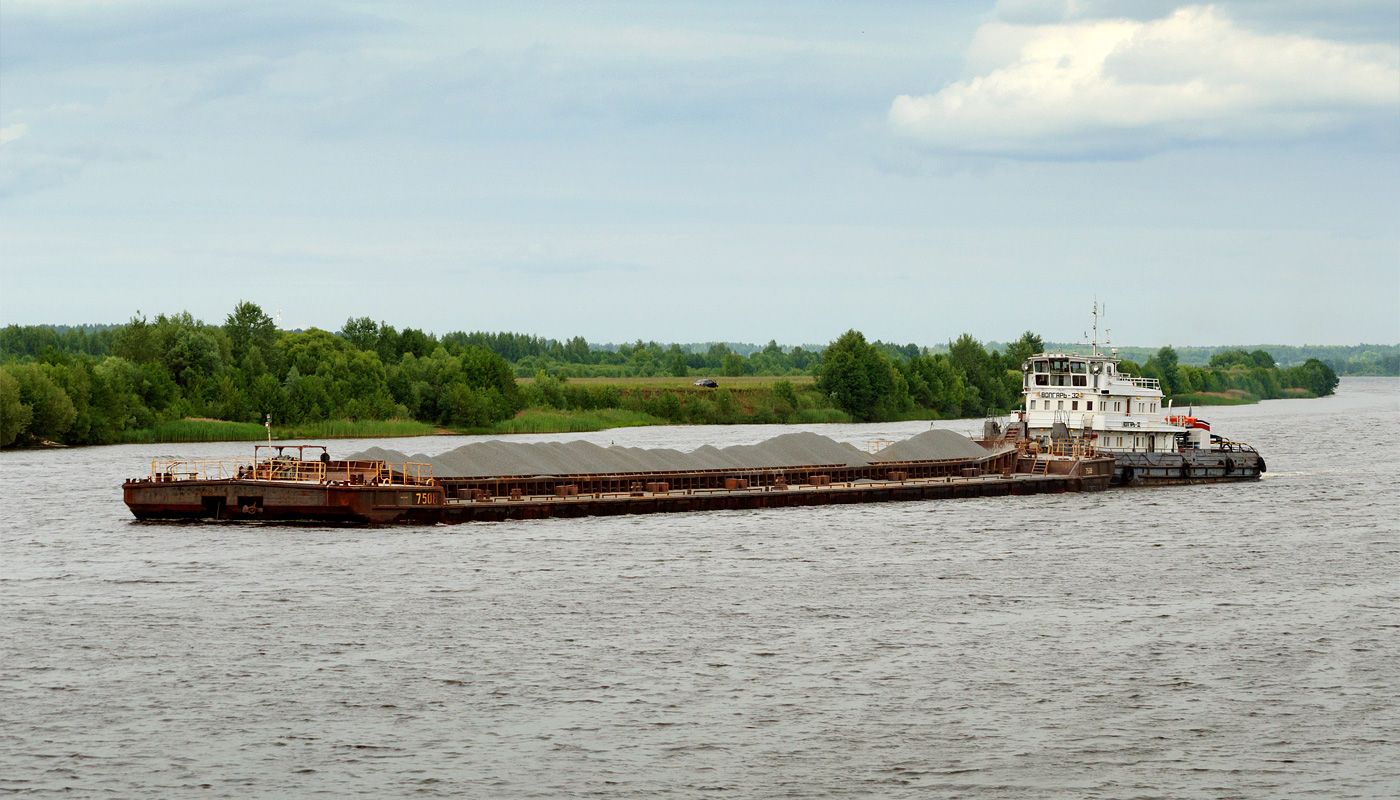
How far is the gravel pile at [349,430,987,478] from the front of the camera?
180 ft

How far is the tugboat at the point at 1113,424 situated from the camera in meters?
70.2

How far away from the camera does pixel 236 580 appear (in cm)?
3762

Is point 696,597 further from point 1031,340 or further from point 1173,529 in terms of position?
point 1031,340

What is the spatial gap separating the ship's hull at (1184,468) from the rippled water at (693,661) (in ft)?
59.3

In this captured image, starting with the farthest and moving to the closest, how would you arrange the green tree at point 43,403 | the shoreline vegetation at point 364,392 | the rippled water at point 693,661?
the shoreline vegetation at point 364,392 < the green tree at point 43,403 < the rippled water at point 693,661

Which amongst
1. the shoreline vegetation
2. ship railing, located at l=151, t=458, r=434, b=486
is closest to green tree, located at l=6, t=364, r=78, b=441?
the shoreline vegetation

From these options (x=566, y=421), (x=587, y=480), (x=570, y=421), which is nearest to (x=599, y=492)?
(x=587, y=480)

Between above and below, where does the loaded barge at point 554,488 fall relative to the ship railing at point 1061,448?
below

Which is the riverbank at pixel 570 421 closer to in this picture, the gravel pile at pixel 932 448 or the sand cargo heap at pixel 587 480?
the sand cargo heap at pixel 587 480

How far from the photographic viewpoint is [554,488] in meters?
54.8

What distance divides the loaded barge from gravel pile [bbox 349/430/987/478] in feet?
2.41

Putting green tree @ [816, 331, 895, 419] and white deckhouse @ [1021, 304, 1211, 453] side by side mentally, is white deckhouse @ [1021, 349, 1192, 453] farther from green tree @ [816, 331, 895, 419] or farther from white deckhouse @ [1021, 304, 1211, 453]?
green tree @ [816, 331, 895, 419]

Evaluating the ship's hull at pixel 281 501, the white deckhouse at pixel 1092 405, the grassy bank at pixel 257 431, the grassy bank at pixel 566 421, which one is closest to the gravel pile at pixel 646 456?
the ship's hull at pixel 281 501

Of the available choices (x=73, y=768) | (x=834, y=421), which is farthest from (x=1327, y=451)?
(x=73, y=768)
